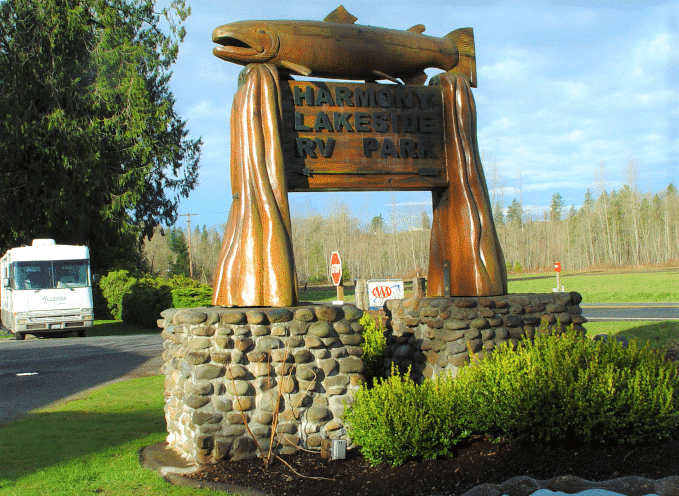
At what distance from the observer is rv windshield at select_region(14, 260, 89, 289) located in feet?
64.9

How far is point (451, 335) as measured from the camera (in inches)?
246

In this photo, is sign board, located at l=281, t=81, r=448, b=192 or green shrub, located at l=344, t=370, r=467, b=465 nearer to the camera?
green shrub, located at l=344, t=370, r=467, b=465

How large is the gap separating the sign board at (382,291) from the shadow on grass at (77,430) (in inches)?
249

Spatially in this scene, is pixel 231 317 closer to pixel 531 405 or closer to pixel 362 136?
pixel 362 136

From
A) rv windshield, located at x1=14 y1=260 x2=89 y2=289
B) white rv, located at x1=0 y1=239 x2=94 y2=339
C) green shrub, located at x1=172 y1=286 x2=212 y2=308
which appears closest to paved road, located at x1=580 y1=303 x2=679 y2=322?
green shrub, located at x1=172 y1=286 x2=212 y2=308

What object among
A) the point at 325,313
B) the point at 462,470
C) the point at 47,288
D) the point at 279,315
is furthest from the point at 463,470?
the point at 47,288

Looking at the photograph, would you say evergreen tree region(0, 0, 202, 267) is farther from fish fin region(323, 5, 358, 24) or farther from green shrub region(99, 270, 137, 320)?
fish fin region(323, 5, 358, 24)

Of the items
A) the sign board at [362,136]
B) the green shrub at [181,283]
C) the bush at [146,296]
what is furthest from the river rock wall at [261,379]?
the green shrub at [181,283]

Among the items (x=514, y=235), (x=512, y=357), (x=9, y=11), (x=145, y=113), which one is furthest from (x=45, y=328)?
(x=514, y=235)

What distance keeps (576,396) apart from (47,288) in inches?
765

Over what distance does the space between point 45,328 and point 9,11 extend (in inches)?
591

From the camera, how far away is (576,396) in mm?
4652

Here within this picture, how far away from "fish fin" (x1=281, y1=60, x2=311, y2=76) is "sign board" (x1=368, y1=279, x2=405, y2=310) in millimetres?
8626

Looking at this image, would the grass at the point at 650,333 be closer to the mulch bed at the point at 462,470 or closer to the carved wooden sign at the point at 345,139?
the carved wooden sign at the point at 345,139
